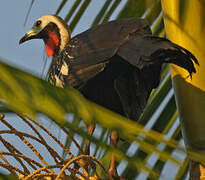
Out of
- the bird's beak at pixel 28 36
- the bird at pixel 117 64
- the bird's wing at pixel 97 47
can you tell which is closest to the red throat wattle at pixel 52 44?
the bird's beak at pixel 28 36

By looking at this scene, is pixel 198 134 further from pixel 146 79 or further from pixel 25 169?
pixel 146 79

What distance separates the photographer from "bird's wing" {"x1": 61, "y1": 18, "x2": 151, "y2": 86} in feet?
5.43

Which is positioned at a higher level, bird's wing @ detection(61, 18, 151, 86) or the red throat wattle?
bird's wing @ detection(61, 18, 151, 86)

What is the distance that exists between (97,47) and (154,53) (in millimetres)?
398

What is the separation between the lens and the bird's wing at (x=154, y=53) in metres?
1.27

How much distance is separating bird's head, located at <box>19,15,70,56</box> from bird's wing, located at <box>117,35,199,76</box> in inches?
47.3

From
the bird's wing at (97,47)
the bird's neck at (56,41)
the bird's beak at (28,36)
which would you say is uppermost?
the bird's wing at (97,47)

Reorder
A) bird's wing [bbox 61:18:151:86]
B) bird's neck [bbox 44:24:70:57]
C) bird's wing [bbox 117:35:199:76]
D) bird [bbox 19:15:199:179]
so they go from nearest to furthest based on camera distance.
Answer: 1. bird's wing [bbox 117:35:199:76]
2. bird [bbox 19:15:199:179]
3. bird's wing [bbox 61:18:151:86]
4. bird's neck [bbox 44:24:70:57]

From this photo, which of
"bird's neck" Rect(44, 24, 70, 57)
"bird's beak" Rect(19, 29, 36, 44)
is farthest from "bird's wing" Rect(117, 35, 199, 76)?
"bird's beak" Rect(19, 29, 36, 44)

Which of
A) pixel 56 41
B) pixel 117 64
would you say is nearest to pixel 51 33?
pixel 56 41

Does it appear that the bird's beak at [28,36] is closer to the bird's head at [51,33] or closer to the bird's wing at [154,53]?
the bird's head at [51,33]

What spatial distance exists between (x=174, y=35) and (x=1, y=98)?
111cm

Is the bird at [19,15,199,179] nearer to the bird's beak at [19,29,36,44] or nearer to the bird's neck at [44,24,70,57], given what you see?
the bird's neck at [44,24,70,57]

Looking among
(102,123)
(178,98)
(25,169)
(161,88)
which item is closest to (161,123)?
(161,88)
